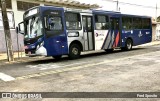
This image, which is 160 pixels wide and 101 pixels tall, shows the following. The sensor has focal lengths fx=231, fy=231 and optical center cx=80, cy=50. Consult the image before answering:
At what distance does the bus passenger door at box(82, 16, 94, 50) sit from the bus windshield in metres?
3.16

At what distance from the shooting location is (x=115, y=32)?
1691 cm

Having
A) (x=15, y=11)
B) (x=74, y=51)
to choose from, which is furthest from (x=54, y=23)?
(x=15, y=11)

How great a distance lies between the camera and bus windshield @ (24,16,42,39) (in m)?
12.2

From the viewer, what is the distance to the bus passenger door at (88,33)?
14305 mm

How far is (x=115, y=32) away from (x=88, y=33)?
3145mm

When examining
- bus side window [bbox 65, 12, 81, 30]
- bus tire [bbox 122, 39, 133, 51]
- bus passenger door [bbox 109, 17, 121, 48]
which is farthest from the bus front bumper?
bus tire [bbox 122, 39, 133, 51]

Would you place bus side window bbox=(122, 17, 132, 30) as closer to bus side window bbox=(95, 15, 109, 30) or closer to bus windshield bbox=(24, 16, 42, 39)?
bus side window bbox=(95, 15, 109, 30)

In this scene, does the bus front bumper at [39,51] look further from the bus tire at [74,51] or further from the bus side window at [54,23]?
the bus tire at [74,51]

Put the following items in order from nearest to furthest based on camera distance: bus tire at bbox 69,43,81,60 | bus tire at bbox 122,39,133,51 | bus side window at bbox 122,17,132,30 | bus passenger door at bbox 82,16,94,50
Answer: bus tire at bbox 69,43,81,60, bus passenger door at bbox 82,16,94,50, bus side window at bbox 122,17,132,30, bus tire at bbox 122,39,133,51

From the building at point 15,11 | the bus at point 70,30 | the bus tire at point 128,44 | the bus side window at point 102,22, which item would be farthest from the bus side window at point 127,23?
the building at point 15,11

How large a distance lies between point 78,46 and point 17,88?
7.51 m

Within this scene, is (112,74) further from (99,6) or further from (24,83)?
(99,6)

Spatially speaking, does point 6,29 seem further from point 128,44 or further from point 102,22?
point 128,44

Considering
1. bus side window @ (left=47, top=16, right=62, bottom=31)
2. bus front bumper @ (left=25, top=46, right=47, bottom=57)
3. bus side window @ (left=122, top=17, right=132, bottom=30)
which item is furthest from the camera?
bus side window @ (left=122, top=17, right=132, bottom=30)
